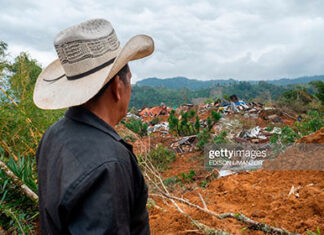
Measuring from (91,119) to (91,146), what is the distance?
140mm

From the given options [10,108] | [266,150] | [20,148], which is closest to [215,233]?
[20,148]

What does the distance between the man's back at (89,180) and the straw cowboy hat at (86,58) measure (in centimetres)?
9

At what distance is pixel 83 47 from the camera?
1.04 meters

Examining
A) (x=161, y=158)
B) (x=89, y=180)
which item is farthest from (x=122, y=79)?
(x=161, y=158)

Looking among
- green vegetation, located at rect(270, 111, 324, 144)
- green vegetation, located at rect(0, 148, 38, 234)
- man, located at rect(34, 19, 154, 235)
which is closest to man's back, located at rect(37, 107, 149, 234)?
man, located at rect(34, 19, 154, 235)

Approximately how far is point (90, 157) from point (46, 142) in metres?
0.37

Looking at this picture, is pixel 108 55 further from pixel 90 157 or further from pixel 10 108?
pixel 10 108

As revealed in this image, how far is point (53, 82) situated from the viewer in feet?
4.15

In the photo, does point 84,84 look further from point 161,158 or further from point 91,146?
point 161,158

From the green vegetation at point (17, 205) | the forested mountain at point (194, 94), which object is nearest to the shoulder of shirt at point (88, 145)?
the green vegetation at point (17, 205)

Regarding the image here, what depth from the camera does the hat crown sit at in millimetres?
1039

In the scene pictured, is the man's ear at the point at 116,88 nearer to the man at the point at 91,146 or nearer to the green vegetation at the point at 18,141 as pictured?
the man at the point at 91,146

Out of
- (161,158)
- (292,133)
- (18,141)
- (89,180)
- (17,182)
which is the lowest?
(161,158)

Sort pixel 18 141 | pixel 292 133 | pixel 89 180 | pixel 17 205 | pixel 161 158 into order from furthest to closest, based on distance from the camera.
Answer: pixel 161 158
pixel 292 133
pixel 18 141
pixel 17 205
pixel 89 180
